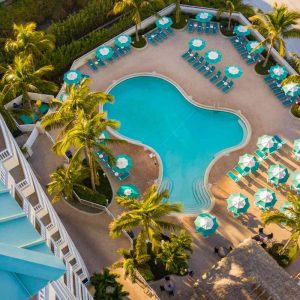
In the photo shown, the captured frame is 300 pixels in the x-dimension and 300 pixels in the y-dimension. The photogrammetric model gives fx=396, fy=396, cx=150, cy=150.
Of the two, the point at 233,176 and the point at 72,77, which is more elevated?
the point at 72,77

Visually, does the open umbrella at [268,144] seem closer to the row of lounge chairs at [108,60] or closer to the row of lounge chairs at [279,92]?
the row of lounge chairs at [279,92]

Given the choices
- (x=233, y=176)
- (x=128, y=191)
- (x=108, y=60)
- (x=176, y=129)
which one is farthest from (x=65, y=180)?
(x=108, y=60)

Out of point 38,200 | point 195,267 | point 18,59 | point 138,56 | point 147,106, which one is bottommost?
point 195,267

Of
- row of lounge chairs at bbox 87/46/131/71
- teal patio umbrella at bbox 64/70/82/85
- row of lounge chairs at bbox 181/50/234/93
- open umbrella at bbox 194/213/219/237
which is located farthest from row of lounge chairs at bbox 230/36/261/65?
open umbrella at bbox 194/213/219/237

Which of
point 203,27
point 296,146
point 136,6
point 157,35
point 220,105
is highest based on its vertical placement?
point 136,6

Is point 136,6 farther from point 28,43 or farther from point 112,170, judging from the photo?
point 112,170

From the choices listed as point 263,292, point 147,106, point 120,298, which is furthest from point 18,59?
point 263,292

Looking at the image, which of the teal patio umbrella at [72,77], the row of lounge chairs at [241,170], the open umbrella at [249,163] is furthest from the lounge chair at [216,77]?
the teal patio umbrella at [72,77]

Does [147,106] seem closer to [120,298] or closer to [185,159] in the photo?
[185,159]
